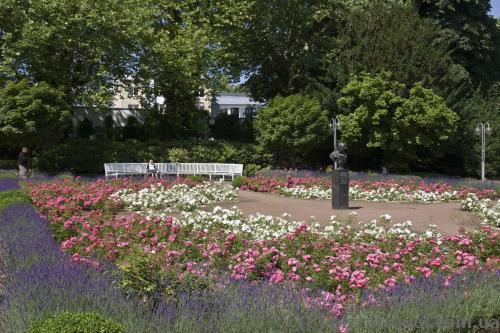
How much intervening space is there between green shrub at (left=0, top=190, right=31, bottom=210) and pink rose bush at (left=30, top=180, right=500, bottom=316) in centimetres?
94

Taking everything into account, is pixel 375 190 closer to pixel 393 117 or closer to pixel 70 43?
pixel 393 117

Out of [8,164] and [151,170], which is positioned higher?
[8,164]

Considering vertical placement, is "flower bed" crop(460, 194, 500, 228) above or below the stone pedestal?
below

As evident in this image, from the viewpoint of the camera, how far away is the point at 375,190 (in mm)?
16453

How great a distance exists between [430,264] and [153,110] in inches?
951

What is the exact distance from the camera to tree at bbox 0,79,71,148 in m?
20.9

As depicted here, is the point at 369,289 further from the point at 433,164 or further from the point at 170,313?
the point at 433,164

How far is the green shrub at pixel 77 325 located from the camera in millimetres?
3395

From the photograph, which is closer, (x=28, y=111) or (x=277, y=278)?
(x=277, y=278)

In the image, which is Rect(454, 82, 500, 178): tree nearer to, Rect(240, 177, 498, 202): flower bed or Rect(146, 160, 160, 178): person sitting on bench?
Rect(240, 177, 498, 202): flower bed

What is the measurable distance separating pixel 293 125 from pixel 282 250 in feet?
63.2

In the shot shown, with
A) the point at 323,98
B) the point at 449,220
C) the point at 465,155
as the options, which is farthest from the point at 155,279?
the point at 465,155

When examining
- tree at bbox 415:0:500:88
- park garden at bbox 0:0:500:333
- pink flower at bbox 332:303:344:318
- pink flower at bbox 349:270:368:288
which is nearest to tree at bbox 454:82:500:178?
park garden at bbox 0:0:500:333

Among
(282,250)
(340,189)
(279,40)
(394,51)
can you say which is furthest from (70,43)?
(282,250)
